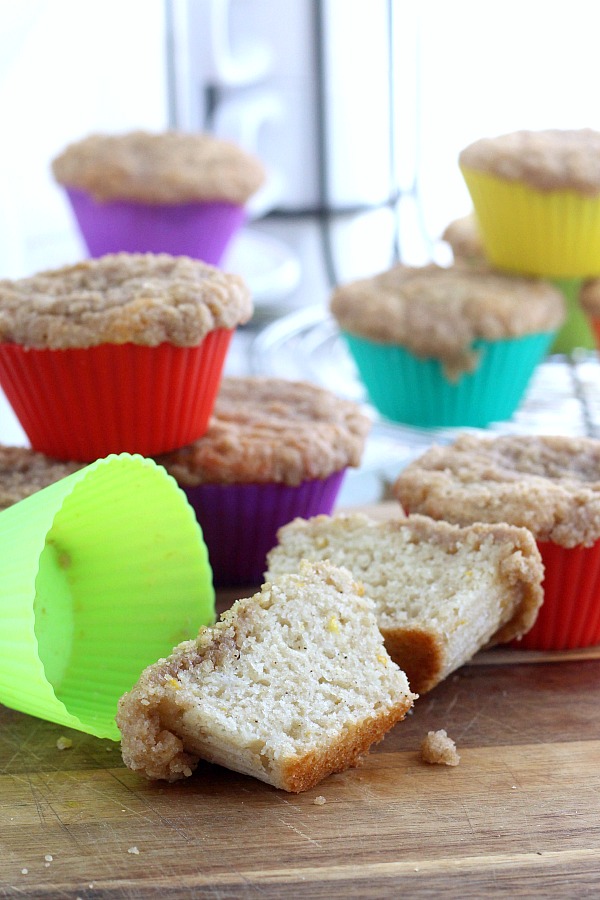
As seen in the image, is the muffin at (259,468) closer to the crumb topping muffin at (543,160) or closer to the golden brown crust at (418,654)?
the golden brown crust at (418,654)

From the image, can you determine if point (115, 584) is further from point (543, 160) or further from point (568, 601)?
point (543, 160)

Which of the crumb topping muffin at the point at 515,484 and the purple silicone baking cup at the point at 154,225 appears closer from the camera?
the crumb topping muffin at the point at 515,484

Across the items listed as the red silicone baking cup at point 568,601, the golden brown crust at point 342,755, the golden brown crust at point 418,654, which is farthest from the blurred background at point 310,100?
the golden brown crust at point 342,755

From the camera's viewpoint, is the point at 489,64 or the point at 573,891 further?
the point at 489,64

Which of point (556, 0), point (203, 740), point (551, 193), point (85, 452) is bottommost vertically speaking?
point (203, 740)

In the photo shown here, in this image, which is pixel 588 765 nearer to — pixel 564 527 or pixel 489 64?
pixel 564 527

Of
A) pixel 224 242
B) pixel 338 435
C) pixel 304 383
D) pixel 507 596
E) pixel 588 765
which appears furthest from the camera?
pixel 224 242

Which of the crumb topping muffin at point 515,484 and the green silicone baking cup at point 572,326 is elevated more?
the crumb topping muffin at point 515,484

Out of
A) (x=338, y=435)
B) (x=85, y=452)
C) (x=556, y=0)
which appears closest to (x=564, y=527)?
(x=338, y=435)
